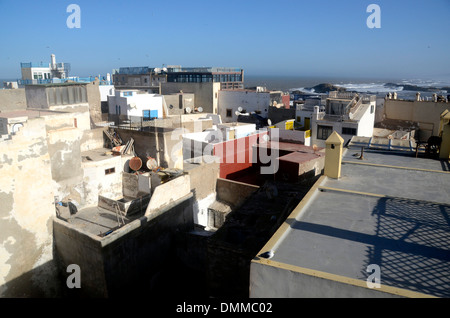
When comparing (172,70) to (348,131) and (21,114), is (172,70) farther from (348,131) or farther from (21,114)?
(21,114)

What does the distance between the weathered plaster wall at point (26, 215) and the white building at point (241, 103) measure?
26673mm

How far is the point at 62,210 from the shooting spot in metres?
14.7

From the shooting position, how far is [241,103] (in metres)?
37.9

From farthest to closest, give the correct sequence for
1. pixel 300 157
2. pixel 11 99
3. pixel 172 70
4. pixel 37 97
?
pixel 172 70
pixel 11 99
pixel 37 97
pixel 300 157

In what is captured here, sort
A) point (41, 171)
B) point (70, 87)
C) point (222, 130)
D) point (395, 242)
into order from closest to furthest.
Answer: point (395, 242)
point (41, 171)
point (70, 87)
point (222, 130)

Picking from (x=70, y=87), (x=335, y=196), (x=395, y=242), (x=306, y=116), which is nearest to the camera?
(x=395, y=242)

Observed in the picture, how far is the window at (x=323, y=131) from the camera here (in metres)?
30.1

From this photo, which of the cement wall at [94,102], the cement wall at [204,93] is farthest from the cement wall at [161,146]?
the cement wall at [204,93]

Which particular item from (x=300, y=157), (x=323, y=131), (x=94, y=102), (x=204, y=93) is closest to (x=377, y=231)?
(x=300, y=157)

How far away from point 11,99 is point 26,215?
17.5 metres

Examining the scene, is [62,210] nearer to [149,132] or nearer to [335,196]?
[149,132]

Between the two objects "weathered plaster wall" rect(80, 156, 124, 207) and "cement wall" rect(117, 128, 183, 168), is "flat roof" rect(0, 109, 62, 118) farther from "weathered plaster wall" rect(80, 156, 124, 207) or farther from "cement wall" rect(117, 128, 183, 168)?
"cement wall" rect(117, 128, 183, 168)
